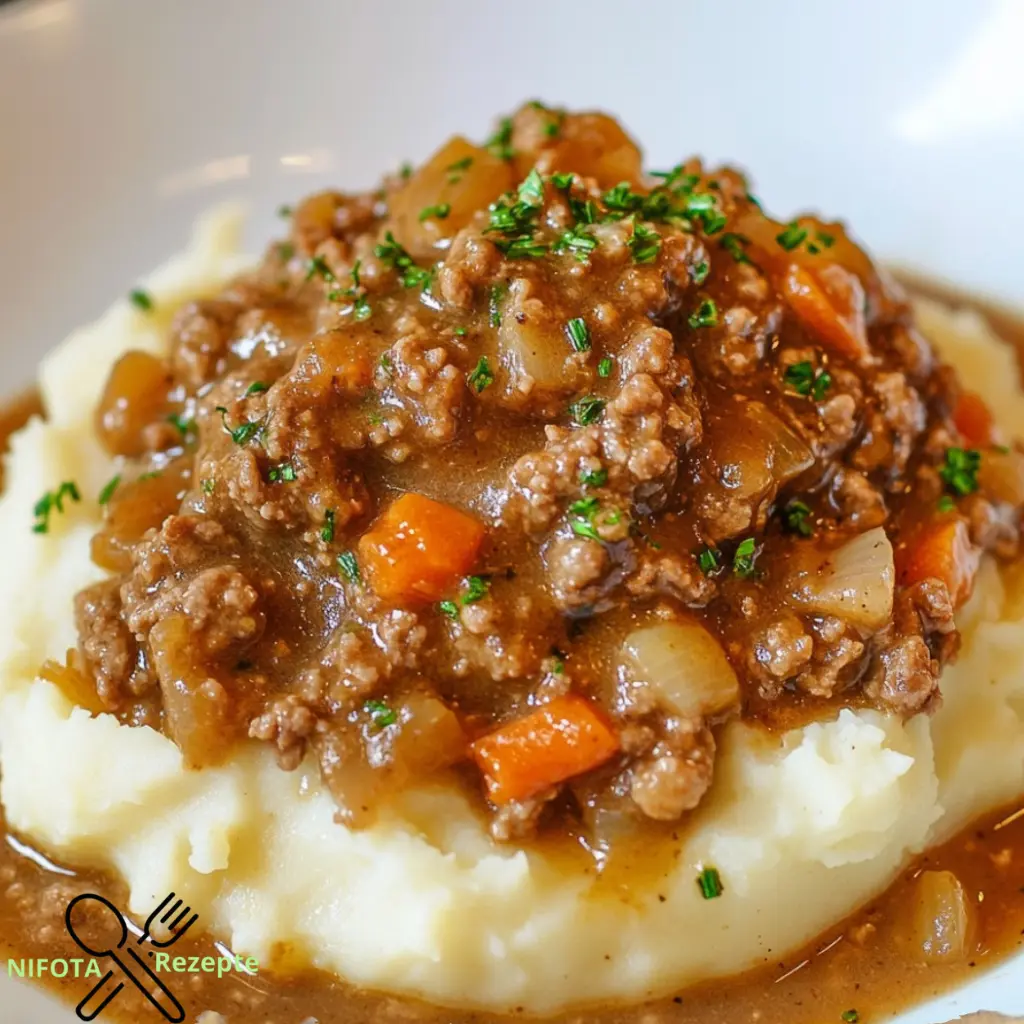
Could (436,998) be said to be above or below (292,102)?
below

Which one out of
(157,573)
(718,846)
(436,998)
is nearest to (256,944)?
(436,998)

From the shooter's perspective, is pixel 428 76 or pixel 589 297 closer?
pixel 589 297

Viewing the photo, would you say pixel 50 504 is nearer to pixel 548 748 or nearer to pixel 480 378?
pixel 480 378

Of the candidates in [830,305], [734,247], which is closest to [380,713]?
[734,247]

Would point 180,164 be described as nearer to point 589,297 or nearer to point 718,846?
point 589,297

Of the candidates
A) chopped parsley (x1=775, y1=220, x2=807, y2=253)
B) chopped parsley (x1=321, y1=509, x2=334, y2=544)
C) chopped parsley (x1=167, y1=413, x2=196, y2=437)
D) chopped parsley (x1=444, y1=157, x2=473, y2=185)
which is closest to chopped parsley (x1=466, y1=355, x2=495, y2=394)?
chopped parsley (x1=321, y1=509, x2=334, y2=544)
